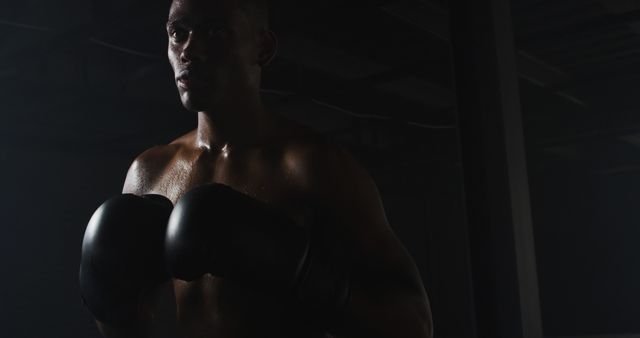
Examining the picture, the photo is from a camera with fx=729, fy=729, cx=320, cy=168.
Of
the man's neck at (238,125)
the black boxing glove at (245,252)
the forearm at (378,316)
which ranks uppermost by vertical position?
the man's neck at (238,125)

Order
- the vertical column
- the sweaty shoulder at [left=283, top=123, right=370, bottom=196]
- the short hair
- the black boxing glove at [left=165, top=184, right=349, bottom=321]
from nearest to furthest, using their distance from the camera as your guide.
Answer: the black boxing glove at [left=165, top=184, right=349, bottom=321] → the sweaty shoulder at [left=283, top=123, right=370, bottom=196] → the short hair → the vertical column

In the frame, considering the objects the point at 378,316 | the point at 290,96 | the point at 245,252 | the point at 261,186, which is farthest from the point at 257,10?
the point at 290,96

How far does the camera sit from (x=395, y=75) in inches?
227

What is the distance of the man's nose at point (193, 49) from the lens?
135 cm

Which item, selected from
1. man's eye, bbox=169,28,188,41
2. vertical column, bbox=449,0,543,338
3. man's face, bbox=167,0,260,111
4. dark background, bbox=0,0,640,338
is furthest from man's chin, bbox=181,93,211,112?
dark background, bbox=0,0,640,338

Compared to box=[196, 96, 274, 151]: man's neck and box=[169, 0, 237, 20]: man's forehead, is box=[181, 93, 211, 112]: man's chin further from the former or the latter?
box=[169, 0, 237, 20]: man's forehead

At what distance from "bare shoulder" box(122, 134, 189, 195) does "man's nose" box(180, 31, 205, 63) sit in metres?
0.28

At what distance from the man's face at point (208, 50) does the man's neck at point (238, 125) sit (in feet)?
0.15

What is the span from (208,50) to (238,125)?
17 centimetres

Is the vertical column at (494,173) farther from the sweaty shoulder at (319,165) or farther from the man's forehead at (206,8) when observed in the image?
the man's forehead at (206,8)

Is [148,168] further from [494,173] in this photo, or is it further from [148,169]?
[494,173]

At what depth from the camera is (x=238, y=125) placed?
1.45 metres

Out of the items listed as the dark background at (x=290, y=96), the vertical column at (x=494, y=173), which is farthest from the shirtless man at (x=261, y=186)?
the dark background at (x=290, y=96)

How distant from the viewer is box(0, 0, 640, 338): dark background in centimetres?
479
